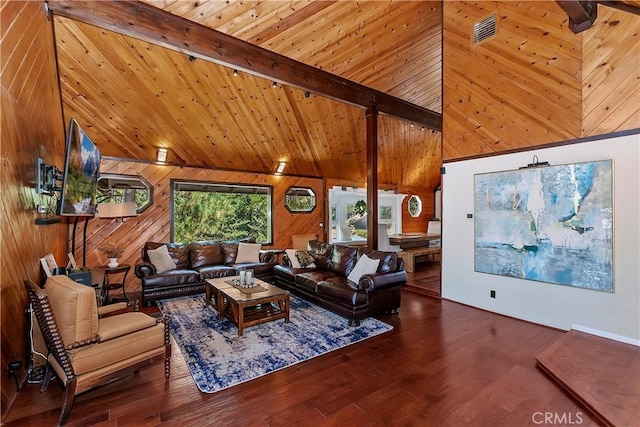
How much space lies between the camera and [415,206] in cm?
1016

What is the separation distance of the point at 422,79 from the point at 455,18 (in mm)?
1448

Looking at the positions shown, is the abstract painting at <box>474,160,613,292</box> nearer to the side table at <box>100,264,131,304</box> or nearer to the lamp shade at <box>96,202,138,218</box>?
the lamp shade at <box>96,202,138,218</box>

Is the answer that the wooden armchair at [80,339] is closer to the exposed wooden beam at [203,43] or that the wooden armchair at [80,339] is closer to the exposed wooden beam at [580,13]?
the exposed wooden beam at [203,43]

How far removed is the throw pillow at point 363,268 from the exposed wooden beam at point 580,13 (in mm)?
3482

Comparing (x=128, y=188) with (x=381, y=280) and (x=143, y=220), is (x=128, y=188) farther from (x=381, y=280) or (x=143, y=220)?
(x=381, y=280)

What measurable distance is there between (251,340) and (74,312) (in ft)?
5.67

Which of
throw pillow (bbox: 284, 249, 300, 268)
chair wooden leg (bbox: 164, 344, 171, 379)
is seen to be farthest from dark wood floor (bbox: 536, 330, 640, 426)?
throw pillow (bbox: 284, 249, 300, 268)

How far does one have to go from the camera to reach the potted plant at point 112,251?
4723 mm

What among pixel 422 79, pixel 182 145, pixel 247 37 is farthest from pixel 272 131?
pixel 422 79

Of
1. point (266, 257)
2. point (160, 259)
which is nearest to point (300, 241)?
point (266, 257)

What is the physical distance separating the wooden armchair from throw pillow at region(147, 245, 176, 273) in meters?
2.69

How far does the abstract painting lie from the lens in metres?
3.25

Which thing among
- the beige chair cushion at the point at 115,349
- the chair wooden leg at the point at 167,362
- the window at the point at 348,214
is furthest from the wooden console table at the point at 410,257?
the beige chair cushion at the point at 115,349

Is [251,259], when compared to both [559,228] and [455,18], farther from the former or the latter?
[455,18]
